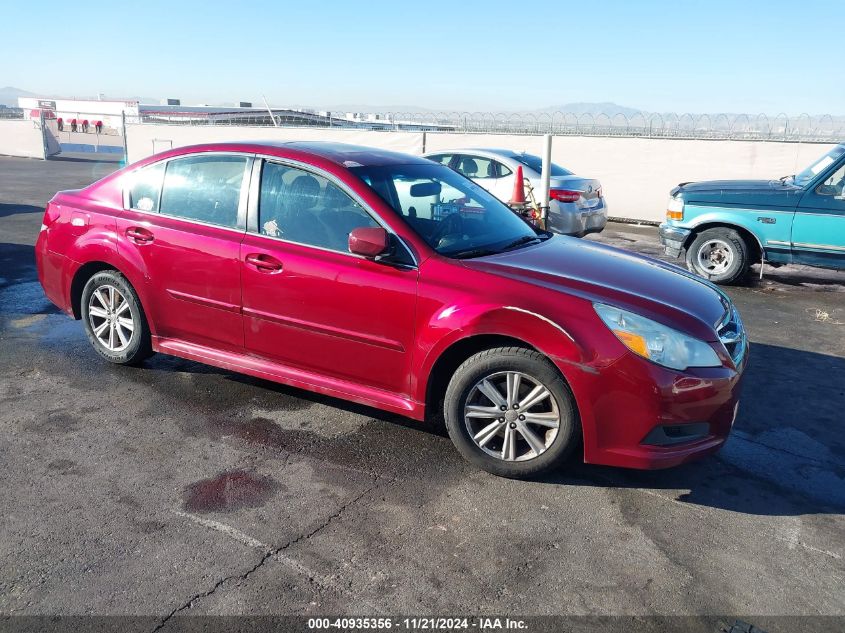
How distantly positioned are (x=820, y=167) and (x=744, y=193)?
2.81 feet

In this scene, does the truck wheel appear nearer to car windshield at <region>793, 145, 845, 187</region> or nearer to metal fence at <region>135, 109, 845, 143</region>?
car windshield at <region>793, 145, 845, 187</region>

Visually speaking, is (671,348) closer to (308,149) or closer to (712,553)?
(712,553)

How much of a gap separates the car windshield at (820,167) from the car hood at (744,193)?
14 centimetres

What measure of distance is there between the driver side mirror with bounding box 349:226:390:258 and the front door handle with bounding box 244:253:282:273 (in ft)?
1.92

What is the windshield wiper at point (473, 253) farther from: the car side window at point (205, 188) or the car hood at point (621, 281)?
the car side window at point (205, 188)

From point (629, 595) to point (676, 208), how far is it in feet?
24.0

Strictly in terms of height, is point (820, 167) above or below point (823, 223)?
above

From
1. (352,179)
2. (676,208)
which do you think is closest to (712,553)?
(352,179)

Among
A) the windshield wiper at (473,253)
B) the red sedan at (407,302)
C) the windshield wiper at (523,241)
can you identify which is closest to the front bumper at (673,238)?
the red sedan at (407,302)

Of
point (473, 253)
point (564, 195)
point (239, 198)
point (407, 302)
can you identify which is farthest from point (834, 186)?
point (239, 198)

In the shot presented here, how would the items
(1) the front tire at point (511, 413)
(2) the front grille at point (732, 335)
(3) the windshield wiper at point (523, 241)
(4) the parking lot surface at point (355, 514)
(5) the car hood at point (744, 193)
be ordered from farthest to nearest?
(5) the car hood at point (744, 193) < (3) the windshield wiper at point (523, 241) < (2) the front grille at point (732, 335) < (1) the front tire at point (511, 413) < (4) the parking lot surface at point (355, 514)

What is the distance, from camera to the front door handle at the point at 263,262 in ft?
14.4

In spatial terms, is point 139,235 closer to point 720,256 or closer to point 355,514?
point 355,514

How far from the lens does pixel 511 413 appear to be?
385 centimetres
